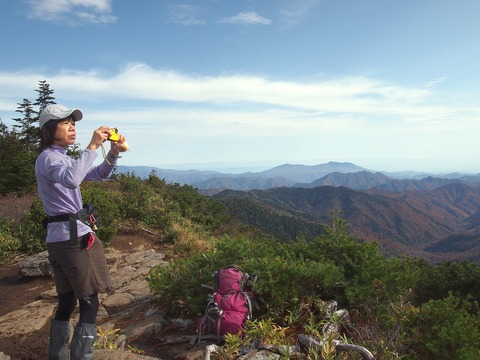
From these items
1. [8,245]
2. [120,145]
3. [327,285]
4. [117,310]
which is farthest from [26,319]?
[327,285]

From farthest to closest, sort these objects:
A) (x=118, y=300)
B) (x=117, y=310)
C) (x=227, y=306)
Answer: (x=118, y=300), (x=117, y=310), (x=227, y=306)

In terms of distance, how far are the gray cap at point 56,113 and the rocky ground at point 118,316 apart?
1999mm

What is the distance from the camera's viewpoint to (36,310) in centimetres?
508

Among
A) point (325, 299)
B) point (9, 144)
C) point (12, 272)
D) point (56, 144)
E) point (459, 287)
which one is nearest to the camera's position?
point (56, 144)

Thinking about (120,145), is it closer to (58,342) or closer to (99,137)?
(99,137)

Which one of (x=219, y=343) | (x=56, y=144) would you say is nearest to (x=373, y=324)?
(x=219, y=343)

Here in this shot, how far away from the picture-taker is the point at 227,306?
3486 mm

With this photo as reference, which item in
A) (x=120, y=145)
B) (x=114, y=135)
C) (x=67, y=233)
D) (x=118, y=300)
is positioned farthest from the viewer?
(x=118, y=300)

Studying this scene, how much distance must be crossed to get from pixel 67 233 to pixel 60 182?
41cm

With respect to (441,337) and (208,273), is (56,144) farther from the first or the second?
(441,337)

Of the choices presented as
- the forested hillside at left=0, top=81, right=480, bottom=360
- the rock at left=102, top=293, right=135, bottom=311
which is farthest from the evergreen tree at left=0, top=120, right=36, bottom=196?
the rock at left=102, top=293, right=135, bottom=311

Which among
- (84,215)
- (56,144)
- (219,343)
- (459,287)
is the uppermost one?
(56,144)

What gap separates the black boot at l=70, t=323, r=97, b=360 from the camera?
261 centimetres

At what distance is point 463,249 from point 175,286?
463 ft
